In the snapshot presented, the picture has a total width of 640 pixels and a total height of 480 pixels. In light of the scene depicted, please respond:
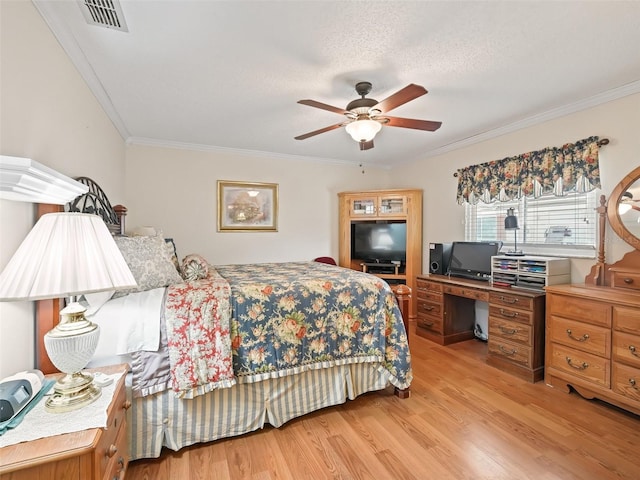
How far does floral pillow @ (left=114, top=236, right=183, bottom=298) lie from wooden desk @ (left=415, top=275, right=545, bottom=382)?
8.86ft

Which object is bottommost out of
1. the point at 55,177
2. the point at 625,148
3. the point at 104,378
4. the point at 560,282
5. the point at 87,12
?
the point at 104,378

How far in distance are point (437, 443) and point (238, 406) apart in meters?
1.22

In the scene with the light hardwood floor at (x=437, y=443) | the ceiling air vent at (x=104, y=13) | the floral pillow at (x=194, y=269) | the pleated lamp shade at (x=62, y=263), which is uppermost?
the ceiling air vent at (x=104, y=13)

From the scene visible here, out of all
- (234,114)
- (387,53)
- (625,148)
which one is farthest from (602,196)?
(234,114)

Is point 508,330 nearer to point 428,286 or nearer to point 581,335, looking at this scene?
point 581,335

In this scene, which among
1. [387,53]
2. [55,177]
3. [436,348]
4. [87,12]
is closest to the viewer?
[55,177]

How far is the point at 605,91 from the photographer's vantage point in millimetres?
2471

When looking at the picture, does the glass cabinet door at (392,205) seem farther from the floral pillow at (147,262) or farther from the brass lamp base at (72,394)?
the brass lamp base at (72,394)

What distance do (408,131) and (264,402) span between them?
3.02m

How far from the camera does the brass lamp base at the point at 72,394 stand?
3.61 ft

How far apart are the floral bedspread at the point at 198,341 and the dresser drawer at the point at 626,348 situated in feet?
8.33

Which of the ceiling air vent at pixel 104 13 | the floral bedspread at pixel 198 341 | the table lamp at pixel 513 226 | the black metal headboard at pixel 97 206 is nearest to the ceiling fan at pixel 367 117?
the ceiling air vent at pixel 104 13

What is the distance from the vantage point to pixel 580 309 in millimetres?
2297

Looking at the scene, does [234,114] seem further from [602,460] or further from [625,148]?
[602,460]
